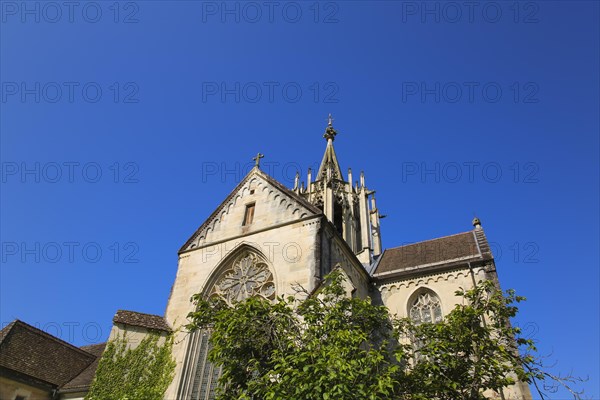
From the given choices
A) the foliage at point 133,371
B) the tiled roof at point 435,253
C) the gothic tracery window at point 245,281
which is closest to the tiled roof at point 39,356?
the foliage at point 133,371

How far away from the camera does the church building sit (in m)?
14.0

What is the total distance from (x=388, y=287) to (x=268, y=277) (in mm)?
5703

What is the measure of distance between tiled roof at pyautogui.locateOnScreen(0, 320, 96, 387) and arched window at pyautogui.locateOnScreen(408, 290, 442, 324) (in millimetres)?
13302

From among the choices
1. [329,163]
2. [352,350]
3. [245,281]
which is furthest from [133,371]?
[329,163]

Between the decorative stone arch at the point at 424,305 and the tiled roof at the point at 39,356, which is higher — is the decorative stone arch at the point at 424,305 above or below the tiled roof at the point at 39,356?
above

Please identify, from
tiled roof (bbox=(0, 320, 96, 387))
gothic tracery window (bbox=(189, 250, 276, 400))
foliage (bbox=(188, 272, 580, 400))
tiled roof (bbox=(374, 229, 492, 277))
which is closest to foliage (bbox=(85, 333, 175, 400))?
gothic tracery window (bbox=(189, 250, 276, 400))

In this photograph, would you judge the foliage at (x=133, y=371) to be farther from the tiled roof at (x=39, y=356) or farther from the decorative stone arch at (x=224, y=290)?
the tiled roof at (x=39, y=356)

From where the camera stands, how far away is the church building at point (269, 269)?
46.0ft

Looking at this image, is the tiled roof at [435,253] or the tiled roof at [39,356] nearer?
the tiled roof at [39,356]

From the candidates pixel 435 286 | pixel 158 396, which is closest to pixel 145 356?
pixel 158 396

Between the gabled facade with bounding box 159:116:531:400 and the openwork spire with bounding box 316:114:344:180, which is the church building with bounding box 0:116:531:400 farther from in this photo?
the openwork spire with bounding box 316:114:344:180

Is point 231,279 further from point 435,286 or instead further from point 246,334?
point 435,286

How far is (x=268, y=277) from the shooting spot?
50.0 ft

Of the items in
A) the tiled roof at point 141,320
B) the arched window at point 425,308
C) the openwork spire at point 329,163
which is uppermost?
the openwork spire at point 329,163
